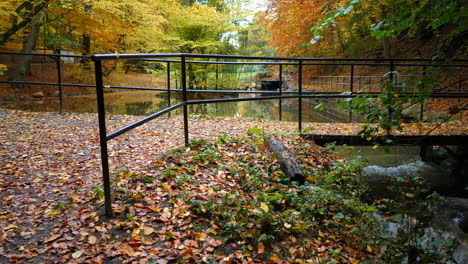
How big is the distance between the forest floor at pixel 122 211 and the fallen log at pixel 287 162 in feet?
0.65

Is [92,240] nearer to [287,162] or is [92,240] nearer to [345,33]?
[287,162]

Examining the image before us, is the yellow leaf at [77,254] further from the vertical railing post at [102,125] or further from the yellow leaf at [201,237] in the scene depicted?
the yellow leaf at [201,237]

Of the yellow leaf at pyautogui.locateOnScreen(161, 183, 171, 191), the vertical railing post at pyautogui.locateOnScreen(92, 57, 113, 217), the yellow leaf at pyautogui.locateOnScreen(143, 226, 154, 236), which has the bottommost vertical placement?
the yellow leaf at pyautogui.locateOnScreen(143, 226, 154, 236)

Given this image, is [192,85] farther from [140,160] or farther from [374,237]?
[374,237]

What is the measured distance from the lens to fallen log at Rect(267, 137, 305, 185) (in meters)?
3.42

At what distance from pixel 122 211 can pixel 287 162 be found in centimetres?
193

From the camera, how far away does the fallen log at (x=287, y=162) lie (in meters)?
3.42

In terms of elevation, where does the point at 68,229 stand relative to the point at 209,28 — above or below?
below

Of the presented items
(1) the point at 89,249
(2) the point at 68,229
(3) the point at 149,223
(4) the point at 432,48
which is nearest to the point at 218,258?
(3) the point at 149,223

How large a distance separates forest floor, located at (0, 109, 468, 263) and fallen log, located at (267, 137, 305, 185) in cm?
20

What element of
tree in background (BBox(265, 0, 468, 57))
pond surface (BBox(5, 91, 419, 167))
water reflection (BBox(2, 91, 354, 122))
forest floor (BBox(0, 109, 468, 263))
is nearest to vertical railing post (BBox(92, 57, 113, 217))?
forest floor (BBox(0, 109, 468, 263))

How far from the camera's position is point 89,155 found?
145 inches

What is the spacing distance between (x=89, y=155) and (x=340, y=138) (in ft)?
12.2

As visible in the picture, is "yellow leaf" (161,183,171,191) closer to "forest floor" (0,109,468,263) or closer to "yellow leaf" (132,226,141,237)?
"forest floor" (0,109,468,263)
